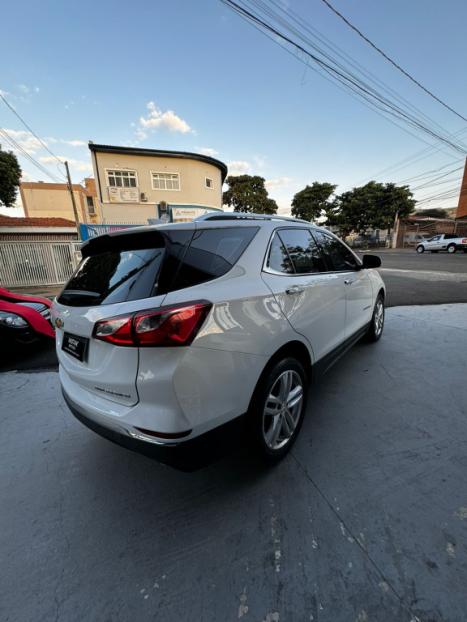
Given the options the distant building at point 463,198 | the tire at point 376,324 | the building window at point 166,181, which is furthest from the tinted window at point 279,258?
the distant building at point 463,198

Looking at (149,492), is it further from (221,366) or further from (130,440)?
(221,366)

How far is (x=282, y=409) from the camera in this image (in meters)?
1.87

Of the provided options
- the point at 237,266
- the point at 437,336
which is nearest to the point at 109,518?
the point at 237,266

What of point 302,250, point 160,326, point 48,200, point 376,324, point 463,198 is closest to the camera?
point 160,326

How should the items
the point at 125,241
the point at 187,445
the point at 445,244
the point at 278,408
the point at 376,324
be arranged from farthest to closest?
the point at 445,244 → the point at 376,324 → the point at 278,408 → the point at 125,241 → the point at 187,445

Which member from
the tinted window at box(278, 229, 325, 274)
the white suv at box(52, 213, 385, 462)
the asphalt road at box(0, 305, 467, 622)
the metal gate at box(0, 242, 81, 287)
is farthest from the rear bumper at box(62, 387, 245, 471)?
the metal gate at box(0, 242, 81, 287)

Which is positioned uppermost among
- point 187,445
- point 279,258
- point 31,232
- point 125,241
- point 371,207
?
point 371,207

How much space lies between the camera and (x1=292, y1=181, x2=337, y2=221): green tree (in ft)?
127

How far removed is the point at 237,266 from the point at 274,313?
370mm

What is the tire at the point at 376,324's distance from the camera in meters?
3.75

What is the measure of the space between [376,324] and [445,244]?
81.2 ft

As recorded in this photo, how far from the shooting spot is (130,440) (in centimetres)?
140

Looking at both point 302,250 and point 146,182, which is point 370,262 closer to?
point 302,250

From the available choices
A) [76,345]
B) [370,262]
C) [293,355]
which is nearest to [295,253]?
[293,355]
